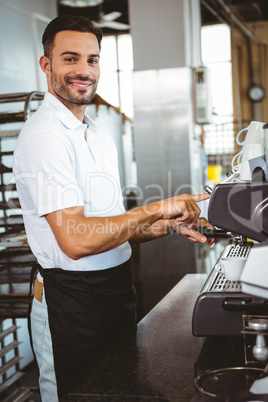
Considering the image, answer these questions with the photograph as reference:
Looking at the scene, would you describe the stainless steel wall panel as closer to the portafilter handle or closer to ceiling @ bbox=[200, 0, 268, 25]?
the portafilter handle

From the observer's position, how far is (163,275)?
15.6 ft

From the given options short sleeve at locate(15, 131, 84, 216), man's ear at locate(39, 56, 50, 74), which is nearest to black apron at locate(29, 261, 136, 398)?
short sleeve at locate(15, 131, 84, 216)

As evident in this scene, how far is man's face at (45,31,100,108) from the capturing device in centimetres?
180

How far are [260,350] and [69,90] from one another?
114 cm

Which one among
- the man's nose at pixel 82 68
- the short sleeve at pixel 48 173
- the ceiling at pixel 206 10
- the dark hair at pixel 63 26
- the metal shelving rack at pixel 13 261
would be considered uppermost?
the ceiling at pixel 206 10

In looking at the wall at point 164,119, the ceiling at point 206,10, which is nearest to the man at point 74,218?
the wall at point 164,119

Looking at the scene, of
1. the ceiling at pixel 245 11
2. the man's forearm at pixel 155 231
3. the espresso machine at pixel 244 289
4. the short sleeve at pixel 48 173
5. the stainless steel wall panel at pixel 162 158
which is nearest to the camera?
the espresso machine at pixel 244 289

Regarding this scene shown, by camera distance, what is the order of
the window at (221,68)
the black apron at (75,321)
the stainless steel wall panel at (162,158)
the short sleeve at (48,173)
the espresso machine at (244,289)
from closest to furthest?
1. the espresso machine at (244,289)
2. the short sleeve at (48,173)
3. the black apron at (75,321)
4. the stainless steel wall panel at (162,158)
5. the window at (221,68)

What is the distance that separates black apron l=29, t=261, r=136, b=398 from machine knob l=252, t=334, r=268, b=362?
62 cm

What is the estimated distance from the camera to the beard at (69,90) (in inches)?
71.5

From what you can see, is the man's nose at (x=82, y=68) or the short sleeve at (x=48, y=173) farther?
the man's nose at (x=82, y=68)

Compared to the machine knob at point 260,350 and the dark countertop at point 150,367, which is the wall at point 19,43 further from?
the machine knob at point 260,350

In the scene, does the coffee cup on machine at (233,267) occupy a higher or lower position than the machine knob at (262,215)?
lower

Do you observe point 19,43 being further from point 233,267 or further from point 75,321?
point 233,267
